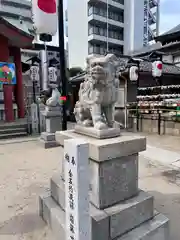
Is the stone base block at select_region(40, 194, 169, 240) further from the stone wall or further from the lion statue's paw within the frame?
the stone wall

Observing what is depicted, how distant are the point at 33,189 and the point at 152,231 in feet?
6.88

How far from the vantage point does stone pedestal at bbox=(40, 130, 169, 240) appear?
5.35ft

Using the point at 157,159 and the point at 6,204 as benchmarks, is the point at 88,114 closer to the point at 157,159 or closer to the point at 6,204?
the point at 6,204

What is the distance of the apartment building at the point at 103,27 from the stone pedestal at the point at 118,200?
886 inches

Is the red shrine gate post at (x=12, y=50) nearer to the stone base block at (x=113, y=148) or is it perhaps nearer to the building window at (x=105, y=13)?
the stone base block at (x=113, y=148)

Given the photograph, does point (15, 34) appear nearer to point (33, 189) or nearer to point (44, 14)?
point (44, 14)

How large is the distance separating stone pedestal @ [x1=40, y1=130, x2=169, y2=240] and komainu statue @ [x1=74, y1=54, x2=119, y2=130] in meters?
0.24

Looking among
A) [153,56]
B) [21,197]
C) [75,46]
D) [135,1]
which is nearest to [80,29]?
[75,46]

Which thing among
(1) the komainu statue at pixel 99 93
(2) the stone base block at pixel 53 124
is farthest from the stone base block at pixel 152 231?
(2) the stone base block at pixel 53 124

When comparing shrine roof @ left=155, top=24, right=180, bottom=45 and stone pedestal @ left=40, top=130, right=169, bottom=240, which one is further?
shrine roof @ left=155, top=24, right=180, bottom=45

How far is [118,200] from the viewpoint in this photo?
1.80 m

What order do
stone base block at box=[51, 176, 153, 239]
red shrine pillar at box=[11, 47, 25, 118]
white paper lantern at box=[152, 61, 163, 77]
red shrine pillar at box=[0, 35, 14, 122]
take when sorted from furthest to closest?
red shrine pillar at box=[11, 47, 25, 118]
red shrine pillar at box=[0, 35, 14, 122]
white paper lantern at box=[152, 61, 163, 77]
stone base block at box=[51, 176, 153, 239]

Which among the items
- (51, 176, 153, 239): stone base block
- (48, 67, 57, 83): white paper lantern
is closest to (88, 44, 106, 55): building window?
(48, 67, 57, 83): white paper lantern

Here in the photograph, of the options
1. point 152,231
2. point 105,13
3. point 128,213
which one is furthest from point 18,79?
point 105,13
